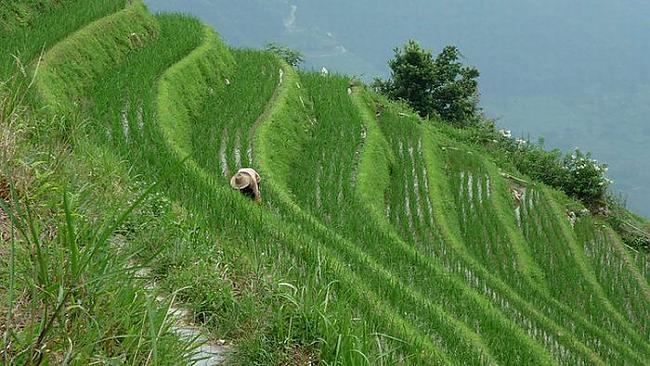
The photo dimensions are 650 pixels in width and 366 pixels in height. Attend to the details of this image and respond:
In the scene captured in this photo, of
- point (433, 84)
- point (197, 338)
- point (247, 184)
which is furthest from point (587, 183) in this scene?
point (197, 338)

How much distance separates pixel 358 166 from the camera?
10250mm

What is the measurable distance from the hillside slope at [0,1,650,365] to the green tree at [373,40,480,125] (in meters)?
4.05

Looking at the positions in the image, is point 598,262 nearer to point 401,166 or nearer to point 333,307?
point 401,166

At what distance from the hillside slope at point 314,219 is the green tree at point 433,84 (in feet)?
13.3

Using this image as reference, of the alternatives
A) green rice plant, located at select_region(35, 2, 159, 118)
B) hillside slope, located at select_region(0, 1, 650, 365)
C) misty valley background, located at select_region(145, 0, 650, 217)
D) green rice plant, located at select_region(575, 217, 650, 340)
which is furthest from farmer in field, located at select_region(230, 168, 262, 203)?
misty valley background, located at select_region(145, 0, 650, 217)

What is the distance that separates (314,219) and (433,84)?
13.0m

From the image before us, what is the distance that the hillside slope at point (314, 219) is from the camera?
3062 millimetres

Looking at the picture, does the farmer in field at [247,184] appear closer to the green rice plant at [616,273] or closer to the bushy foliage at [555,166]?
the green rice plant at [616,273]

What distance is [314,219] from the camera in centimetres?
730

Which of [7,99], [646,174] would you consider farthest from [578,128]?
[7,99]

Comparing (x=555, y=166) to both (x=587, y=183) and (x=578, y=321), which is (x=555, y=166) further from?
(x=578, y=321)

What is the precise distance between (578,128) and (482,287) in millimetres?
134070

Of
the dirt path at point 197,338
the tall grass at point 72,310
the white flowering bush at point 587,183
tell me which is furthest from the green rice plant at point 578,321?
the tall grass at point 72,310

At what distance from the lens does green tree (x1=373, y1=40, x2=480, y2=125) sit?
19.2 metres
